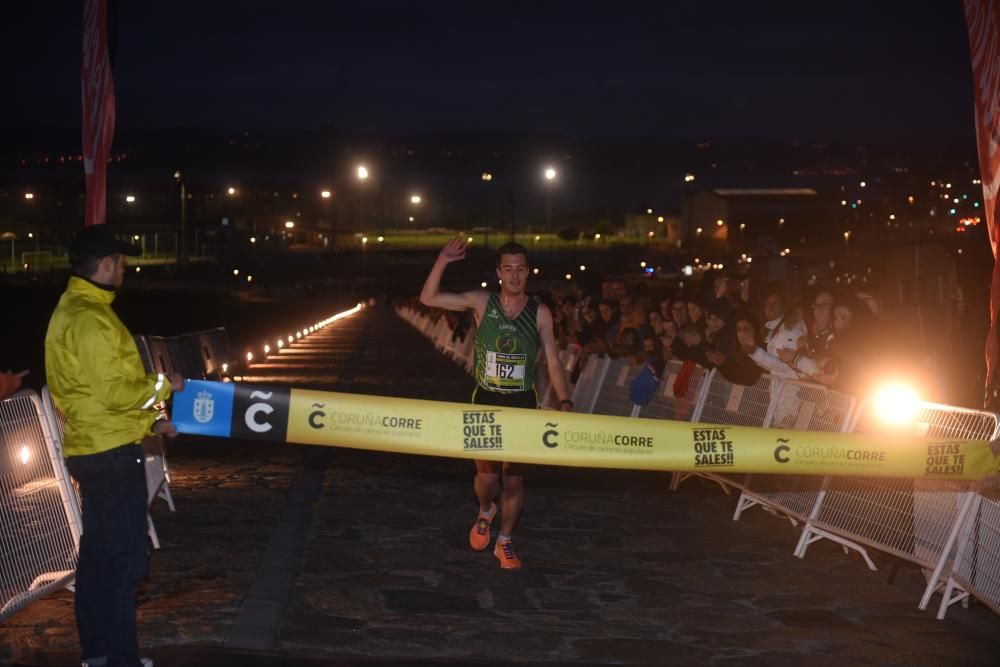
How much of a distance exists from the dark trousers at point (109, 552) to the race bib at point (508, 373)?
3182mm

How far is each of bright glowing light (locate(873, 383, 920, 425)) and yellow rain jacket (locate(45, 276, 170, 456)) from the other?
509 centimetres

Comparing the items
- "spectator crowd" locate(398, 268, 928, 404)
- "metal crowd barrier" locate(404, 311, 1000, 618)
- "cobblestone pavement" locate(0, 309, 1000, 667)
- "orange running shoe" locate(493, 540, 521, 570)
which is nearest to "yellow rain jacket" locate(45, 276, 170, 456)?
"cobblestone pavement" locate(0, 309, 1000, 667)

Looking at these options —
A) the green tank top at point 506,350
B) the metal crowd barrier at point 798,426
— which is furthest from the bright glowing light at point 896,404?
the green tank top at point 506,350

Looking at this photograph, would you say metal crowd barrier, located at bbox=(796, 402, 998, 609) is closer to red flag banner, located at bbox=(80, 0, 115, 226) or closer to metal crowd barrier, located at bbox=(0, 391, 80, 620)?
metal crowd barrier, located at bbox=(0, 391, 80, 620)

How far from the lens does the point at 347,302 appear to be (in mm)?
111375

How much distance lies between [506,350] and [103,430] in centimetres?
345

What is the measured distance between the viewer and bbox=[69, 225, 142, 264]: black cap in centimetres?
609

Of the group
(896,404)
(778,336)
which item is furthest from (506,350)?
(778,336)

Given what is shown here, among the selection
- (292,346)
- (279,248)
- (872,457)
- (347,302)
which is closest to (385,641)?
(872,457)

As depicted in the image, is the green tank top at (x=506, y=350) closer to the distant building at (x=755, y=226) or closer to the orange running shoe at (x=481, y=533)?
the orange running shoe at (x=481, y=533)

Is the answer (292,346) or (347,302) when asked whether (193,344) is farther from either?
(347,302)

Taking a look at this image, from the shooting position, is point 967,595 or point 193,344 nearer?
point 967,595

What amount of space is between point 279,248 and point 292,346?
129159 mm

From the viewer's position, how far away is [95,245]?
610 centimetres
